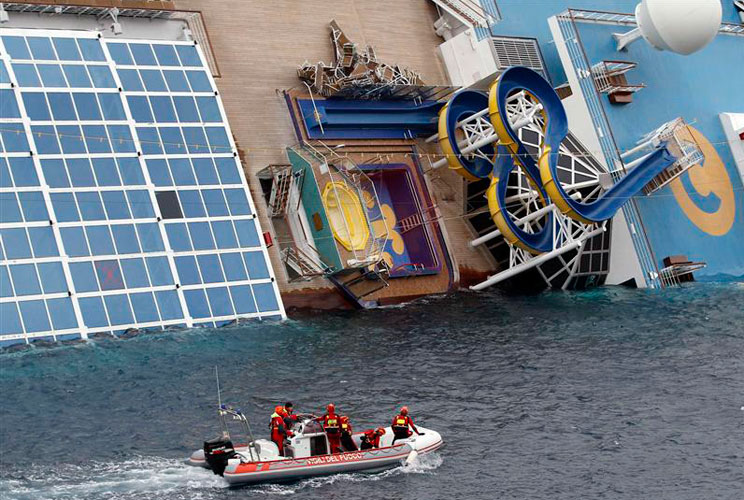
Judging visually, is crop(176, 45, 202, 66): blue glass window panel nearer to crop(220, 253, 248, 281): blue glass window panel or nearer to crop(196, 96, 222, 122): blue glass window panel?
crop(196, 96, 222, 122): blue glass window panel

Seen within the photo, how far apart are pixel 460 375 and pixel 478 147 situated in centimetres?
1962

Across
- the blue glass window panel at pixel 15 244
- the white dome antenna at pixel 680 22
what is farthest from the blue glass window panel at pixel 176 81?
the white dome antenna at pixel 680 22

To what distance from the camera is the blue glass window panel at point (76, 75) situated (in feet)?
203

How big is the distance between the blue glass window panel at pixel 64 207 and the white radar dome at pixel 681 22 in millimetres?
38847

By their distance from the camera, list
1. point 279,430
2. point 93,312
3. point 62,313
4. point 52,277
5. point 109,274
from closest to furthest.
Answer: point 279,430, point 62,313, point 52,277, point 93,312, point 109,274

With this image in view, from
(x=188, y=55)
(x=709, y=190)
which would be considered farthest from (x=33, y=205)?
(x=709, y=190)

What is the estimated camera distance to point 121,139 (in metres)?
62.0

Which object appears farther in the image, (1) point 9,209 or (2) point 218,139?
(2) point 218,139

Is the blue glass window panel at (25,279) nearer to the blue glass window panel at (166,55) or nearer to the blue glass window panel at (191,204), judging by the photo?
the blue glass window panel at (191,204)

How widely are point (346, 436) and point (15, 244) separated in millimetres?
19344

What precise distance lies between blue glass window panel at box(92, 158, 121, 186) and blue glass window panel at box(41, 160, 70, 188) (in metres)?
1.61

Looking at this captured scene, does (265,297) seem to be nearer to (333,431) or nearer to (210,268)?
(210,268)

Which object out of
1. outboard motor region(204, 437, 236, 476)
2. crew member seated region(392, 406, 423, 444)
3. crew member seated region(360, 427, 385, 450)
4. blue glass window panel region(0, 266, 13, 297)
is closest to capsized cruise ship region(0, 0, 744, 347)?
blue glass window panel region(0, 266, 13, 297)

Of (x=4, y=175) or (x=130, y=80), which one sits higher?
(x=130, y=80)
